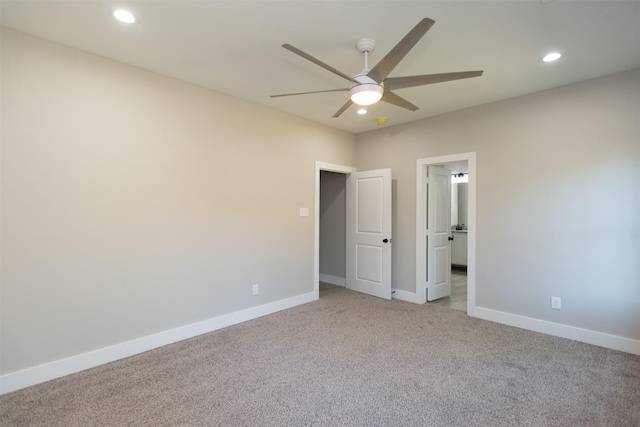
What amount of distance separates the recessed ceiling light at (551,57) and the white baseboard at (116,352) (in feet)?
13.0

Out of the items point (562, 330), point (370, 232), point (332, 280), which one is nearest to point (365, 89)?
point (370, 232)

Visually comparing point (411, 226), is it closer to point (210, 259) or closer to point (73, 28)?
point (210, 259)

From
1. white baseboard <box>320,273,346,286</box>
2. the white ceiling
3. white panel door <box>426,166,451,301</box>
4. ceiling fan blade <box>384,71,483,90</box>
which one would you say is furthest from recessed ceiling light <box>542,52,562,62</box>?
white baseboard <box>320,273,346,286</box>

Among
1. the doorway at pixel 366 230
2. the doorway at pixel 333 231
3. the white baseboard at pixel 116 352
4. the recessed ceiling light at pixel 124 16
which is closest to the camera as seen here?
the recessed ceiling light at pixel 124 16

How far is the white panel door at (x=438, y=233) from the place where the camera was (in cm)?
455

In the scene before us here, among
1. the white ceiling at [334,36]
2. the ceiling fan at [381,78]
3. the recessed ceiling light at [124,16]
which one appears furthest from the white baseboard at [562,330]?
the recessed ceiling light at [124,16]

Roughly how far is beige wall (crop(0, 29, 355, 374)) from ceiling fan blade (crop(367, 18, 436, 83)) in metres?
2.11

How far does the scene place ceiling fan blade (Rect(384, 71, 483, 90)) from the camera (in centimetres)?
205

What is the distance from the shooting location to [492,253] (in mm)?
3799

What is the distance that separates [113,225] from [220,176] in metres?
1.18

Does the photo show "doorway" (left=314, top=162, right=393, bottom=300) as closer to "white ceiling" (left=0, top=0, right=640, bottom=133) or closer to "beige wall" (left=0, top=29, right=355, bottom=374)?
"beige wall" (left=0, top=29, right=355, bottom=374)

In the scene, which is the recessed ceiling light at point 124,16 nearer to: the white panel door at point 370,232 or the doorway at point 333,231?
the white panel door at point 370,232

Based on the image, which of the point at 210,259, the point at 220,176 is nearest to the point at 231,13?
the point at 220,176

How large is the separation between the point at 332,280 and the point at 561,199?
12.1 ft
